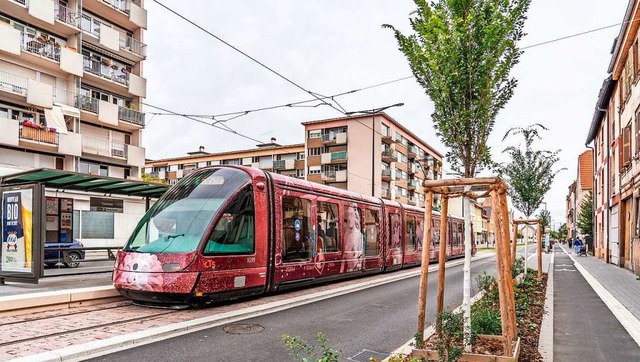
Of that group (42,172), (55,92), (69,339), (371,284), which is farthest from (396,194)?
(69,339)

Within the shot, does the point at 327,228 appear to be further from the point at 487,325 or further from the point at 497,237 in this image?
the point at 497,237

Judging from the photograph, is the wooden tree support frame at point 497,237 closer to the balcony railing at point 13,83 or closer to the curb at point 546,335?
the curb at point 546,335

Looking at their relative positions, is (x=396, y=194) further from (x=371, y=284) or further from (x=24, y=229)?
(x=24, y=229)

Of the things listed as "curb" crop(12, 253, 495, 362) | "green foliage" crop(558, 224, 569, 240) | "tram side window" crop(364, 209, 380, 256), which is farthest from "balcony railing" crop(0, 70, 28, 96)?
"green foliage" crop(558, 224, 569, 240)

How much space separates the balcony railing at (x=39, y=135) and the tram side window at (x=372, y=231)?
21.6m

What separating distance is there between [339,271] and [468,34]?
875 cm

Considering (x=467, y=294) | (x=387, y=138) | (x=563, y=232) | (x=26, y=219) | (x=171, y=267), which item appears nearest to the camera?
(x=467, y=294)

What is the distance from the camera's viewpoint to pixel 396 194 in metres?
66.9

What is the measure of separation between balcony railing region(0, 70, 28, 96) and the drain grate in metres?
28.1

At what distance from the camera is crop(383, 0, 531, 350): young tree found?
268 inches

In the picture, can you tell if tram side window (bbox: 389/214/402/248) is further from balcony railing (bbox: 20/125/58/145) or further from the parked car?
balcony railing (bbox: 20/125/58/145)

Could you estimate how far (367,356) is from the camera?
20.6 feet

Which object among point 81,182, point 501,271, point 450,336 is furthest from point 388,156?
point 450,336

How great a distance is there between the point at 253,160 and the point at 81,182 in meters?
57.7
